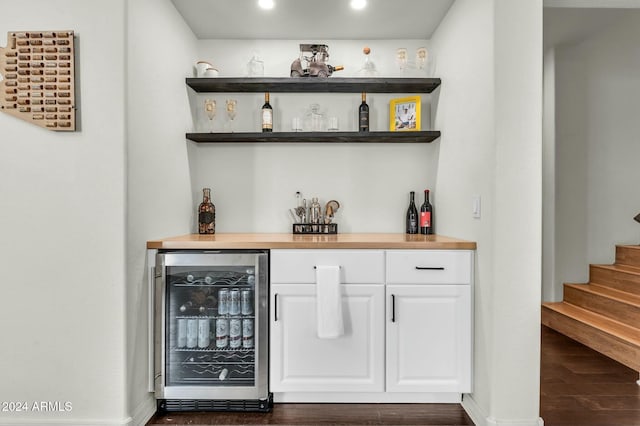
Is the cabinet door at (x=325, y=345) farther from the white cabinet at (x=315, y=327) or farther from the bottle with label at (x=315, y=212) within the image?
the bottle with label at (x=315, y=212)

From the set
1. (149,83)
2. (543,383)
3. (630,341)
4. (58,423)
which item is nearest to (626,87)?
(630,341)

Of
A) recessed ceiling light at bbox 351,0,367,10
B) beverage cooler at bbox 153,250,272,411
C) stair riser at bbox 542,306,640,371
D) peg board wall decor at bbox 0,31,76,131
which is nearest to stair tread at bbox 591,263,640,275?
stair riser at bbox 542,306,640,371

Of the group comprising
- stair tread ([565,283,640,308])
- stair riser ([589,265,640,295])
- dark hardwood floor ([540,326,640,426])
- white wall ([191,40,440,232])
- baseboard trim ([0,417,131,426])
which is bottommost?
dark hardwood floor ([540,326,640,426])

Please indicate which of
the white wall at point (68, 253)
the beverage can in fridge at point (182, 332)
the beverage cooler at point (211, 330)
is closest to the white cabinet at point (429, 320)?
the beverage cooler at point (211, 330)

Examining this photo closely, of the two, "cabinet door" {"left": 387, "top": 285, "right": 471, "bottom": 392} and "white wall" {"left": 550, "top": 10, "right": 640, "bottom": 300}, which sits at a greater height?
"white wall" {"left": 550, "top": 10, "right": 640, "bottom": 300}

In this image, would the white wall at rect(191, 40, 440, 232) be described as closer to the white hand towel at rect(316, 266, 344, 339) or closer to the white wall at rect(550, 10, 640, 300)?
the white hand towel at rect(316, 266, 344, 339)

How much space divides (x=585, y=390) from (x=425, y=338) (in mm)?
1161

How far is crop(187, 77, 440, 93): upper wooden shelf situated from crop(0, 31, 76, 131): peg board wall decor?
891mm

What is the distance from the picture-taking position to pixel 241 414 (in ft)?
7.25

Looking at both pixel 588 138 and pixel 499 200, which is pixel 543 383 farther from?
pixel 588 138

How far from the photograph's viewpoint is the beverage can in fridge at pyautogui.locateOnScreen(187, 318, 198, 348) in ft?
7.37

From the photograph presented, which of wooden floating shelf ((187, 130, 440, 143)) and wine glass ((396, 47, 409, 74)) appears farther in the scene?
wine glass ((396, 47, 409, 74))

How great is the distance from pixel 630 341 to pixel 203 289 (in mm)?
2944

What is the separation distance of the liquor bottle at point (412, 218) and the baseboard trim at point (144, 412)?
193cm
